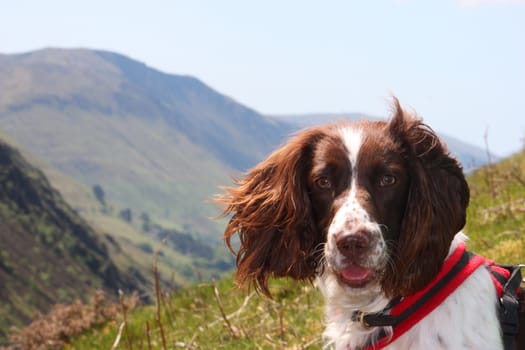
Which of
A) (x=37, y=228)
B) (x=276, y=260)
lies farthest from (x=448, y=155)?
(x=37, y=228)

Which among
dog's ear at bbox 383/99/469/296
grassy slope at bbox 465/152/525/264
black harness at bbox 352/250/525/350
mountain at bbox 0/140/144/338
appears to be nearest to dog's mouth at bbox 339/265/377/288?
dog's ear at bbox 383/99/469/296

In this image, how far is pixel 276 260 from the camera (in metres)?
4.48

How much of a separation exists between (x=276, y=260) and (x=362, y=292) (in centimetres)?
69

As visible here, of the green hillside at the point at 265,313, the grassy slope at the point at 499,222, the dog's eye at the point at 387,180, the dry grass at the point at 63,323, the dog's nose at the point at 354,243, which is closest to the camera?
the dog's nose at the point at 354,243

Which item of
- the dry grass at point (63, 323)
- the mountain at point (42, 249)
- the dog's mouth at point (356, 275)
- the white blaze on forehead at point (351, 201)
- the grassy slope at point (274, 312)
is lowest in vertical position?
the mountain at point (42, 249)

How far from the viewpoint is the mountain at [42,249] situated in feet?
501

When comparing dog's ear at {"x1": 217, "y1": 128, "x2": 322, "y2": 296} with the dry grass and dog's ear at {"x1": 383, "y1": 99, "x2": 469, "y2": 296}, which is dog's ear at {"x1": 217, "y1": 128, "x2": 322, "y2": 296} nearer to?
dog's ear at {"x1": 383, "y1": 99, "x2": 469, "y2": 296}

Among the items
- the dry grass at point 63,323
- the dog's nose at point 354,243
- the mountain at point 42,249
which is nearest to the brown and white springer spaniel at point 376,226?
the dog's nose at point 354,243

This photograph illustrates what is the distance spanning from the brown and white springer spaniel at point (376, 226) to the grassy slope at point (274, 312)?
2001mm

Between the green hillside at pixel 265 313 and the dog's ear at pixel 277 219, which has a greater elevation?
the dog's ear at pixel 277 219

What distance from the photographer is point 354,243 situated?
3.68 meters

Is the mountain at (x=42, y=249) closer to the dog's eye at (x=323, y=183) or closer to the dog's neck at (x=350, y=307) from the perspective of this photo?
Result: the dog's neck at (x=350, y=307)

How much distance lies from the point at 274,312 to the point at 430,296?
423cm

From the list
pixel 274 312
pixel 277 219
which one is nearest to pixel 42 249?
pixel 274 312
